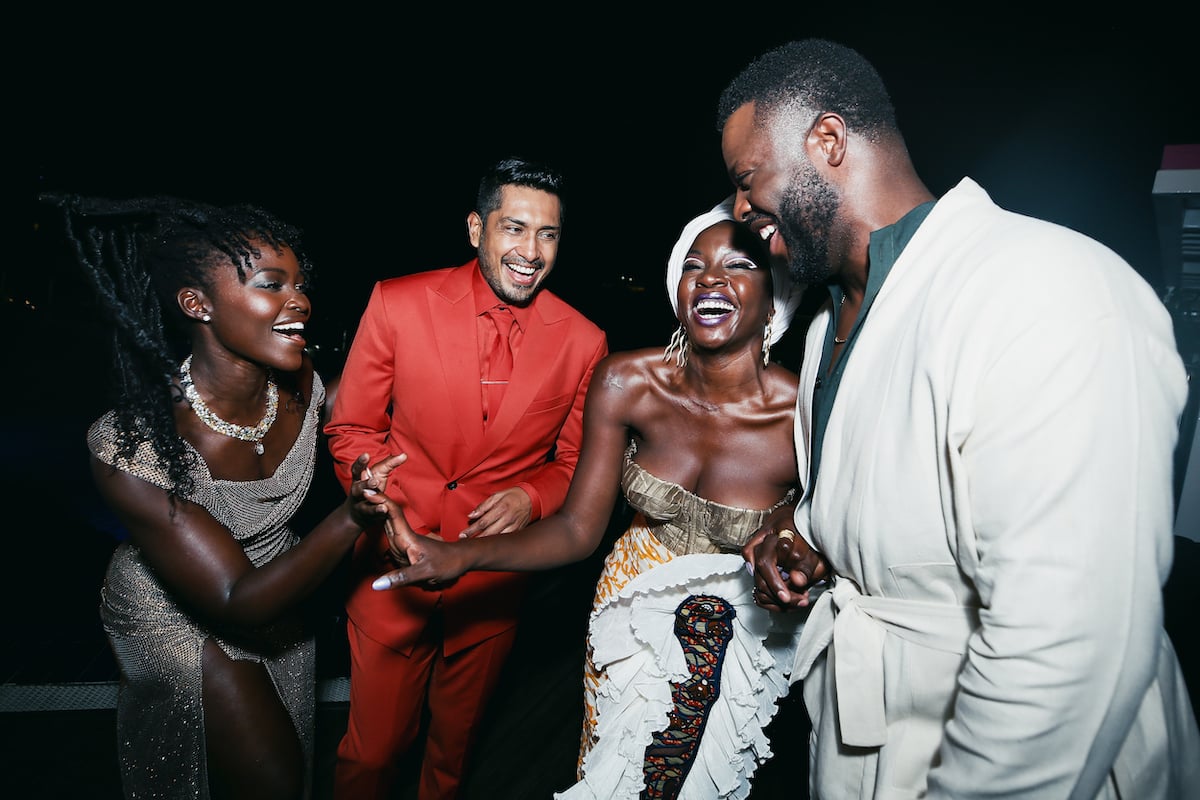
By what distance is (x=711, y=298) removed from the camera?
6.20 ft

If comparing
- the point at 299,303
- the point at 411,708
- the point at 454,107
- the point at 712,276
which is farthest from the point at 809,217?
the point at 454,107

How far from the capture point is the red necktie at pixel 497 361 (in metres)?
2.10

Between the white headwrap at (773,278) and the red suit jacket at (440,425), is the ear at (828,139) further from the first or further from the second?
the red suit jacket at (440,425)

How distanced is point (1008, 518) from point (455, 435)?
163 cm

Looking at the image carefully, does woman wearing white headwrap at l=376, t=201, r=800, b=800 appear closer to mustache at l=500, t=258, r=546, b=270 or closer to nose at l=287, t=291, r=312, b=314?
mustache at l=500, t=258, r=546, b=270

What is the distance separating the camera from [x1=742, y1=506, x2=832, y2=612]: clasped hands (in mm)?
1297

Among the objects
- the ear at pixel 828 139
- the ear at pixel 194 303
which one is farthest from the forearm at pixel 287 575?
the ear at pixel 828 139

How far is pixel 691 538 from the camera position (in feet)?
6.23

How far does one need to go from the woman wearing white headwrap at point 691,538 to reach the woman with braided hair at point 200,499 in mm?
677

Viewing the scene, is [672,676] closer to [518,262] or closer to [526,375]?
[526,375]

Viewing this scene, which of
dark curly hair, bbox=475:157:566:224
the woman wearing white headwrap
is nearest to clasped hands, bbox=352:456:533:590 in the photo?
the woman wearing white headwrap

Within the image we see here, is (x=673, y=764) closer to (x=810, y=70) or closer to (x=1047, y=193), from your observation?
(x=810, y=70)

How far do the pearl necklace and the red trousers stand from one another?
0.82 meters

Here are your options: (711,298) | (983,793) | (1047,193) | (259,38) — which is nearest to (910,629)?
(983,793)
